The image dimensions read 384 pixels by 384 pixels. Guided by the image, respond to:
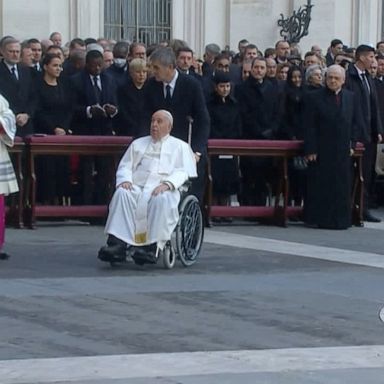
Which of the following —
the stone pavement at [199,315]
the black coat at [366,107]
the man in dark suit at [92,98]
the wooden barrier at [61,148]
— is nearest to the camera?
the stone pavement at [199,315]

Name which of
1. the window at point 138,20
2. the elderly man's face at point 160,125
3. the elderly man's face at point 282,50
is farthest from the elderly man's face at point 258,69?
the window at point 138,20

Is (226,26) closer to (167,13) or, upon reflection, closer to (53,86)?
(167,13)

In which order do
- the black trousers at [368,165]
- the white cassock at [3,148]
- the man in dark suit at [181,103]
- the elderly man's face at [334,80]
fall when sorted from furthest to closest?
the black trousers at [368,165] → the elderly man's face at [334,80] → the man in dark suit at [181,103] → the white cassock at [3,148]

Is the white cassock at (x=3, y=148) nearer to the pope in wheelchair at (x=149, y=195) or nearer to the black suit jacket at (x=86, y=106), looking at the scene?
the pope in wheelchair at (x=149, y=195)

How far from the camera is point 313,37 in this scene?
26641 mm

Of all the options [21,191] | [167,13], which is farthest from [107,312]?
[167,13]

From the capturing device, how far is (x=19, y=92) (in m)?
16.0

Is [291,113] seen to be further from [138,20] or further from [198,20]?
[198,20]

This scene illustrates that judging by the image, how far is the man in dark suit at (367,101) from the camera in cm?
1734

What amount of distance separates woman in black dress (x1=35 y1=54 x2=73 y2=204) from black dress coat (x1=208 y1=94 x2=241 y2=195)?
1.66m

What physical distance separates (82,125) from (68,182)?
74cm

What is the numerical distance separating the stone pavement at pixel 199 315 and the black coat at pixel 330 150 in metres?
1.30

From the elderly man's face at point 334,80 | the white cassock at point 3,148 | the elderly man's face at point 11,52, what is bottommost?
the white cassock at point 3,148

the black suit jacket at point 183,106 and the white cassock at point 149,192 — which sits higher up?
the black suit jacket at point 183,106
